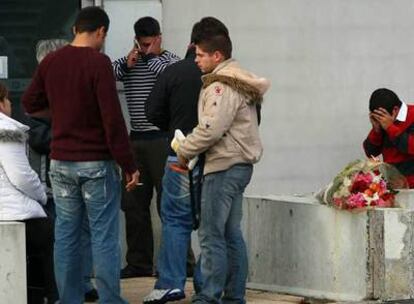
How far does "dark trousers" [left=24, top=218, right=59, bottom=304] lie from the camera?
25.5ft

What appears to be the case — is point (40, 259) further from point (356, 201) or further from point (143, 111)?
point (356, 201)

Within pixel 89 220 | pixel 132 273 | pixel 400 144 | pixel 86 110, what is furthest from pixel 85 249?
pixel 400 144

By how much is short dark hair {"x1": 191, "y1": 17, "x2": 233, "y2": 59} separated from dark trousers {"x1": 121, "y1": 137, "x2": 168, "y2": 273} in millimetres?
1645

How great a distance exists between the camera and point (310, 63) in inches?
384

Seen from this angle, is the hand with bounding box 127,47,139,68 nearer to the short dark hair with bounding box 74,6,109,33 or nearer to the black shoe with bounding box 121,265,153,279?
the black shoe with bounding box 121,265,153,279

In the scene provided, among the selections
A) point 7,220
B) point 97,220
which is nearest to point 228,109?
point 97,220

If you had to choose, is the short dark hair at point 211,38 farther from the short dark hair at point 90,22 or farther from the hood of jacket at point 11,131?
→ the hood of jacket at point 11,131

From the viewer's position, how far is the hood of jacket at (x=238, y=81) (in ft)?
24.4

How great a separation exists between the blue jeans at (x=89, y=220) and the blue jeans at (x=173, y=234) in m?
0.70

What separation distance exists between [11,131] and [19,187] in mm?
342

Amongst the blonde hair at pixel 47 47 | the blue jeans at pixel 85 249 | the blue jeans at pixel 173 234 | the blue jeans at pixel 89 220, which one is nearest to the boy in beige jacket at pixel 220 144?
the blue jeans at pixel 173 234

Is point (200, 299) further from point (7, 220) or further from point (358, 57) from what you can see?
point (358, 57)

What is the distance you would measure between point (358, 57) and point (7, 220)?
356 centimetres

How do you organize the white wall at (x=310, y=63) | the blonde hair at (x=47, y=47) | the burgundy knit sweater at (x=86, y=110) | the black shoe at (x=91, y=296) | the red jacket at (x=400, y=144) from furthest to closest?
1. the white wall at (x=310, y=63)
2. the red jacket at (x=400, y=144)
3. the black shoe at (x=91, y=296)
4. the blonde hair at (x=47, y=47)
5. the burgundy knit sweater at (x=86, y=110)
